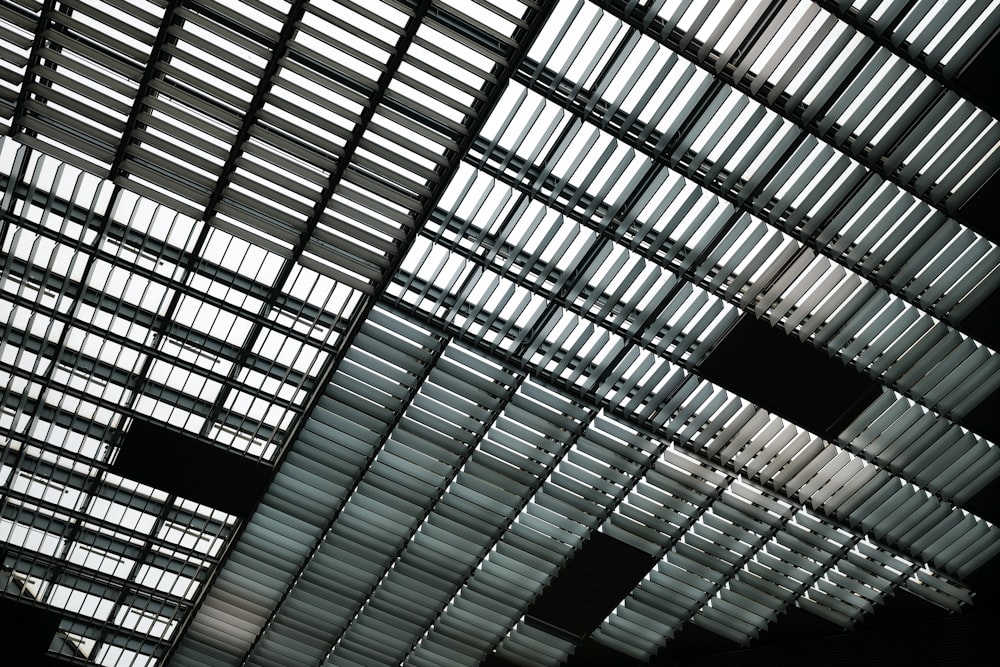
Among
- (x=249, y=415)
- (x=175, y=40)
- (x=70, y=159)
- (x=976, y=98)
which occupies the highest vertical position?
(x=976, y=98)

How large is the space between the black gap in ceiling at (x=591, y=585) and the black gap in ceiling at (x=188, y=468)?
7111 mm

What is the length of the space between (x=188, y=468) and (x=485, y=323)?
7.27 m

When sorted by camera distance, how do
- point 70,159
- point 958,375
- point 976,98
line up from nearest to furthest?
1. point 976,98
2. point 70,159
3. point 958,375

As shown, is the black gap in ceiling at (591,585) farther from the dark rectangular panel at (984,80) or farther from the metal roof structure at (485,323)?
the dark rectangular panel at (984,80)

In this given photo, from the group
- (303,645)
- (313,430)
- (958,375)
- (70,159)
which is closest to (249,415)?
(313,430)

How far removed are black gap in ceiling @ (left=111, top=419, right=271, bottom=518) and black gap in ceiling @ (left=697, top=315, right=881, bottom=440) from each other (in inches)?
379

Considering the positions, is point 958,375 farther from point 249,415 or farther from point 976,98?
point 249,415

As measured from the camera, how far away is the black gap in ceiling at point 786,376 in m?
15.1

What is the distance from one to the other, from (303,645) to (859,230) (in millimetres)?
16648

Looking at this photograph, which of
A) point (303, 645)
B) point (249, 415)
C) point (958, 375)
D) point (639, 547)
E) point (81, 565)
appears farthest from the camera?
point (303, 645)

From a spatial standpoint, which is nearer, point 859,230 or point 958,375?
point 859,230

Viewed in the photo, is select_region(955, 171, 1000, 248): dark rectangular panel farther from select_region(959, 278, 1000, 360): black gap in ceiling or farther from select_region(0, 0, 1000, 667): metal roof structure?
select_region(959, 278, 1000, 360): black gap in ceiling

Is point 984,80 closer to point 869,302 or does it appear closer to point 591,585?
point 869,302

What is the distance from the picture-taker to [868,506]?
17766 millimetres
